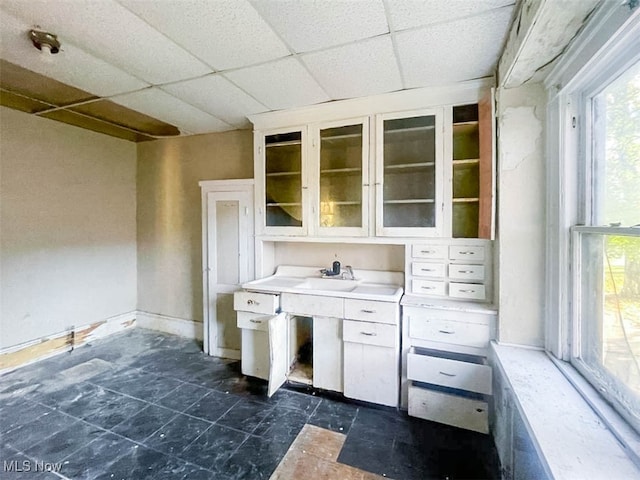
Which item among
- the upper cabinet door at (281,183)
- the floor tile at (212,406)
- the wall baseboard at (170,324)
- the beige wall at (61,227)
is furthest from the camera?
the wall baseboard at (170,324)

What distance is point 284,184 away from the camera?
2.79m

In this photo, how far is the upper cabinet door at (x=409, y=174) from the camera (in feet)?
7.24

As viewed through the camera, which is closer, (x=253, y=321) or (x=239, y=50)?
(x=239, y=50)

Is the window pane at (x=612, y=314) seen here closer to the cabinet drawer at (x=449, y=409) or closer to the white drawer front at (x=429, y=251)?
the cabinet drawer at (x=449, y=409)

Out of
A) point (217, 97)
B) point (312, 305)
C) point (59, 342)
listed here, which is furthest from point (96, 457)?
point (217, 97)

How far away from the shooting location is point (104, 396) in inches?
91.8

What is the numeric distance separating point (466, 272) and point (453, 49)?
1.49 meters

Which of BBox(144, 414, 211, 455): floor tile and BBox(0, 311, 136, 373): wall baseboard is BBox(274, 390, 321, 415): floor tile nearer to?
BBox(144, 414, 211, 455): floor tile

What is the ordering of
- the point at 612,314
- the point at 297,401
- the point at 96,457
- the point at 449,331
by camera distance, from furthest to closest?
the point at 297,401
the point at 449,331
the point at 96,457
the point at 612,314

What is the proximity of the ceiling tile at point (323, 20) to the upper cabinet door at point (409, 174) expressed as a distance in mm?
830

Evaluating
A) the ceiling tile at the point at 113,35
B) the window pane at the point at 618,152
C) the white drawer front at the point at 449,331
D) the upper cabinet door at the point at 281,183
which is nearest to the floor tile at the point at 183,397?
the upper cabinet door at the point at 281,183

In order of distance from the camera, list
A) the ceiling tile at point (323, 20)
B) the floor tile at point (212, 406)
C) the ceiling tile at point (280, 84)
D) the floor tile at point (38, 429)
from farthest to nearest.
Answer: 1. the floor tile at point (212, 406)
2. the ceiling tile at point (280, 84)
3. the floor tile at point (38, 429)
4. the ceiling tile at point (323, 20)

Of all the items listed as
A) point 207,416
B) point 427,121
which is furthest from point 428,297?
point 207,416

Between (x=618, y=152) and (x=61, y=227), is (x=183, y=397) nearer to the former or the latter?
(x=61, y=227)
